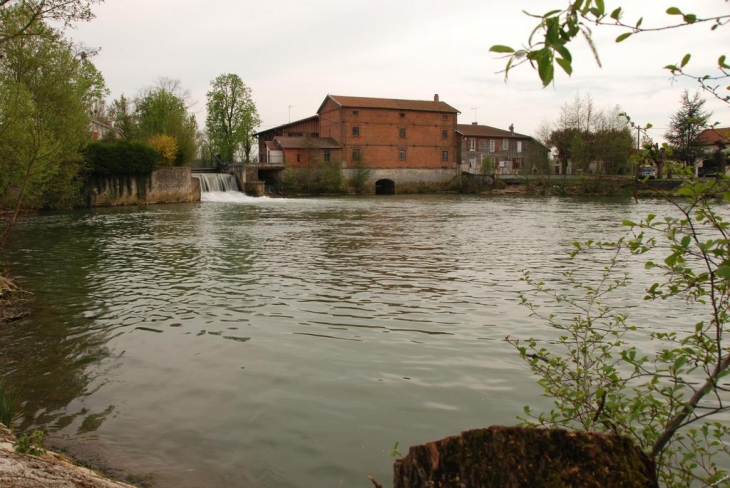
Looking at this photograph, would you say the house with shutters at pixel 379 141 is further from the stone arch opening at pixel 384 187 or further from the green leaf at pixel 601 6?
the green leaf at pixel 601 6

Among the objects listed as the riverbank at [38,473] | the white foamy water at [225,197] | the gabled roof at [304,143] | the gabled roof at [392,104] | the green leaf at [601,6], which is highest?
the gabled roof at [392,104]

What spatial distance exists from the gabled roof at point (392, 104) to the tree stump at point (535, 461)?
63738 mm

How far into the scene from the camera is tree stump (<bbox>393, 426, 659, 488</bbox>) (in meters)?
2.24

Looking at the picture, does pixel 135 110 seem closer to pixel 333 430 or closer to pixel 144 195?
pixel 144 195

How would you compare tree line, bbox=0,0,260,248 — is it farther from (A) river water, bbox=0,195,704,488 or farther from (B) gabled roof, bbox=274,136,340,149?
(B) gabled roof, bbox=274,136,340,149

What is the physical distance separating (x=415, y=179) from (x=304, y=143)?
1414cm

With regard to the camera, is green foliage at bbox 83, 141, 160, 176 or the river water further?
green foliage at bbox 83, 141, 160, 176

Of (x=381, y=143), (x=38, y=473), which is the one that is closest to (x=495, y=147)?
(x=381, y=143)

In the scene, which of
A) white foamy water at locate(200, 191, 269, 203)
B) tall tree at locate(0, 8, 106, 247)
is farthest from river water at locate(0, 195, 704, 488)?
white foamy water at locate(200, 191, 269, 203)

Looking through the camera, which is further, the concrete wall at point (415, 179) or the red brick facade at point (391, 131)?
the concrete wall at point (415, 179)

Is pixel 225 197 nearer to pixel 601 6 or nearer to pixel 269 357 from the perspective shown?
pixel 269 357

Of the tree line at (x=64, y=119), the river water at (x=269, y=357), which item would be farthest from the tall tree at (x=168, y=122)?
the river water at (x=269, y=357)

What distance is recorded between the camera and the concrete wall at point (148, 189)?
38125mm

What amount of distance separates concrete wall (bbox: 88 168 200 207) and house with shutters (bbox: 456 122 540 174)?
132 feet
